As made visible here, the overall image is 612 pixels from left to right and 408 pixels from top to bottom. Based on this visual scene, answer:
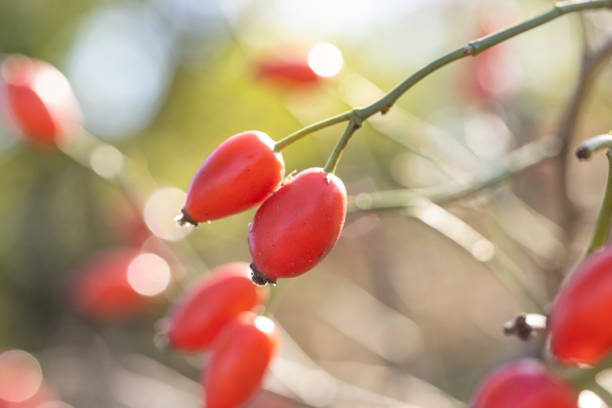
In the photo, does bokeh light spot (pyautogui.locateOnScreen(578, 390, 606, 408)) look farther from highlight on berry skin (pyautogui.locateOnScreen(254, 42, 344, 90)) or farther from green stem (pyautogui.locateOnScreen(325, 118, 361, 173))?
highlight on berry skin (pyautogui.locateOnScreen(254, 42, 344, 90))

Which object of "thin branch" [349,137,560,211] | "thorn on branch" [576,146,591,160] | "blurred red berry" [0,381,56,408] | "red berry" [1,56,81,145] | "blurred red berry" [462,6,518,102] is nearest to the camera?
"thorn on branch" [576,146,591,160]

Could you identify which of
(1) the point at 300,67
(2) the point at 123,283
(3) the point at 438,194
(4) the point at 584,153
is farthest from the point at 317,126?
(2) the point at 123,283

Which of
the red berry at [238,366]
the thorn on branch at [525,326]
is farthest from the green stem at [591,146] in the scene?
the red berry at [238,366]

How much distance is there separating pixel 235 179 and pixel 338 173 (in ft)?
8.65

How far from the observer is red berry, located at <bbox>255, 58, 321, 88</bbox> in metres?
1.99

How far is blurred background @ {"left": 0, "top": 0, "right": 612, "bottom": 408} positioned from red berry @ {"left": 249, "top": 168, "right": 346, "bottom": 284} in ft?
1.29

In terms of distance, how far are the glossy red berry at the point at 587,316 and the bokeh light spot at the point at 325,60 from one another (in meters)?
1.39

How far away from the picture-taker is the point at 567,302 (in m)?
0.72

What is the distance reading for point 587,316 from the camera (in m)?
0.70

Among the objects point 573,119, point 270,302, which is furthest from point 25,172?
point 573,119

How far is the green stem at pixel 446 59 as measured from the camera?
924mm

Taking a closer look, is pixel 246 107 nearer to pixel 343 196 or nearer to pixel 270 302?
pixel 270 302

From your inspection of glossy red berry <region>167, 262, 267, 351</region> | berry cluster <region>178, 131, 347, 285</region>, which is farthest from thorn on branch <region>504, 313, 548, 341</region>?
glossy red berry <region>167, 262, 267, 351</region>

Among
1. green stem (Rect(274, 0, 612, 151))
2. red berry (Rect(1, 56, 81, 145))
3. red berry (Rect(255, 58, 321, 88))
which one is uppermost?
red berry (Rect(255, 58, 321, 88))
